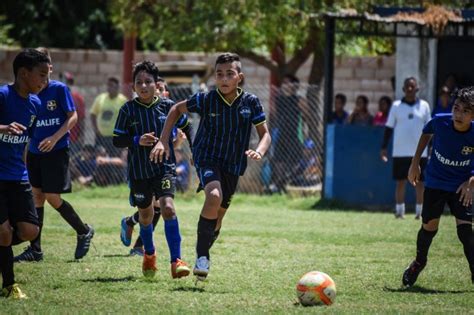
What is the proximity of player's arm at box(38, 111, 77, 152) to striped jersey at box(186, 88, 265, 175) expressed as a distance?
148 centimetres

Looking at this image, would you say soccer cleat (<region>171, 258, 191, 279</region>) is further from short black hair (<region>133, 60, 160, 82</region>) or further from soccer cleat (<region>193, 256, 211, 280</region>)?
short black hair (<region>133, 60, 160, 82</region>)

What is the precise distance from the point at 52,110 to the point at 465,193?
4.31 meters

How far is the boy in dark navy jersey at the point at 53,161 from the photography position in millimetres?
10141

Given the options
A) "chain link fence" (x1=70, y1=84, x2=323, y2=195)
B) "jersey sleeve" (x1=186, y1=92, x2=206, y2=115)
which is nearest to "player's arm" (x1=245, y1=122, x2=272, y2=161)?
"jersey sleeve" (x1=186, y1=92, x2=206, y2=115)

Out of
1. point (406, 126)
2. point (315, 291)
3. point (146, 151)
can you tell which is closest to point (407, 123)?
point (406, 126)

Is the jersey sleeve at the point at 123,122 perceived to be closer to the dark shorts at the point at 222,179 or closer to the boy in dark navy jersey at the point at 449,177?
the dark shorts at the point at 222,179

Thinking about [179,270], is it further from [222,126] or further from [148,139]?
[222,126]

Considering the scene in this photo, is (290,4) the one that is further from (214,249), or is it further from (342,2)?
(214,249)

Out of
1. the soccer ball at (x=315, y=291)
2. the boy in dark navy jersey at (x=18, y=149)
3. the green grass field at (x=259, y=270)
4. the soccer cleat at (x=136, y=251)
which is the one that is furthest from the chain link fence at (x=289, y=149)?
the soccer ball at (x=315, y=291)

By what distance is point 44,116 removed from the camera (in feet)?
33.5

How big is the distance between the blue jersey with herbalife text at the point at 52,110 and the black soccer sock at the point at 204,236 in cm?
237

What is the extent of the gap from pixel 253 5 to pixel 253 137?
248 cm

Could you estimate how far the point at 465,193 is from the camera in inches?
336

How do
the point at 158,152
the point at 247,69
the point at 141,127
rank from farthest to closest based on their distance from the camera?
the point at 247,69
the point at 141,127
the point at 158,152
